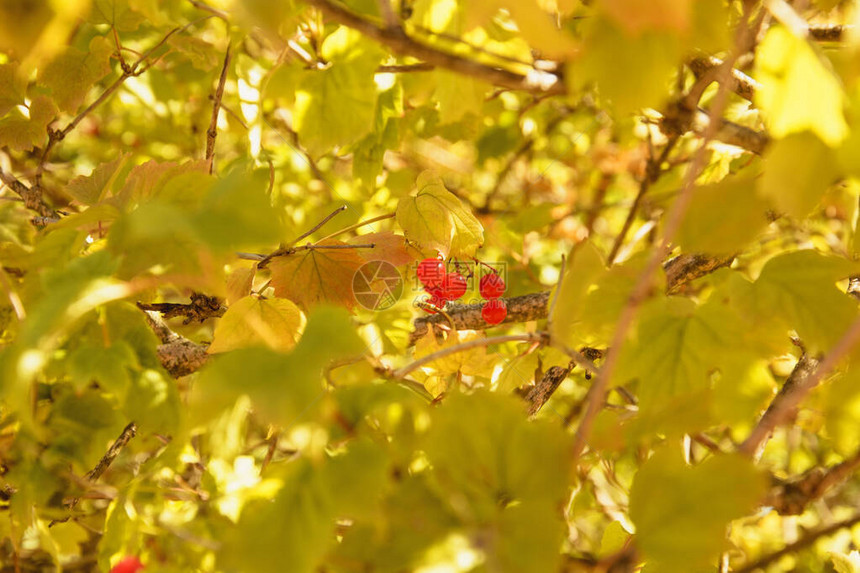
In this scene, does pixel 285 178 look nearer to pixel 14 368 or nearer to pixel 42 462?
pixel 42 462

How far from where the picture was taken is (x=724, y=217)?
565 mm

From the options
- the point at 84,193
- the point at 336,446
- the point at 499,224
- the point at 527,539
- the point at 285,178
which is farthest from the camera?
the point at 285,178

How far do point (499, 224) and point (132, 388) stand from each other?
122 cm

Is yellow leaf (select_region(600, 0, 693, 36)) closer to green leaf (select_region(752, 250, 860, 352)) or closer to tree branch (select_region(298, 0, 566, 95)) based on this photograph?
tree branch (select_region(298, 0, 566, 95))

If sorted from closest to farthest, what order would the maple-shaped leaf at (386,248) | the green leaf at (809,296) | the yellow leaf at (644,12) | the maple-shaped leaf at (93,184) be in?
the yellow leaf at (644,12)
the green leaf at (809,296)
the maple-shaped leaf at (93,184)
the maple-shaped leaf at (386,248)

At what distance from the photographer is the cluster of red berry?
107cm

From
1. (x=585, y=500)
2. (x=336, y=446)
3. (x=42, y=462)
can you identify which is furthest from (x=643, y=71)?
(x=585, y=500)

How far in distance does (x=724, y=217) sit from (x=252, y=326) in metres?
0.60

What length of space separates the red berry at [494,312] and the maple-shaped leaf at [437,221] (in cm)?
12

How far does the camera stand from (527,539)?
1.52 feet

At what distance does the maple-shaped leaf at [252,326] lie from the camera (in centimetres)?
85

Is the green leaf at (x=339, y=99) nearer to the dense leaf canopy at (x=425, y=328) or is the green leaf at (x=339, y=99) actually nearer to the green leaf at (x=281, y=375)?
the dense leaf canopy at (x=425, y=328)

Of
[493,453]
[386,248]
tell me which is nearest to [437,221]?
[386,248]

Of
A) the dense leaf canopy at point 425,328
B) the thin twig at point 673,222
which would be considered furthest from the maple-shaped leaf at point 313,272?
the thin twig at point 673,222
